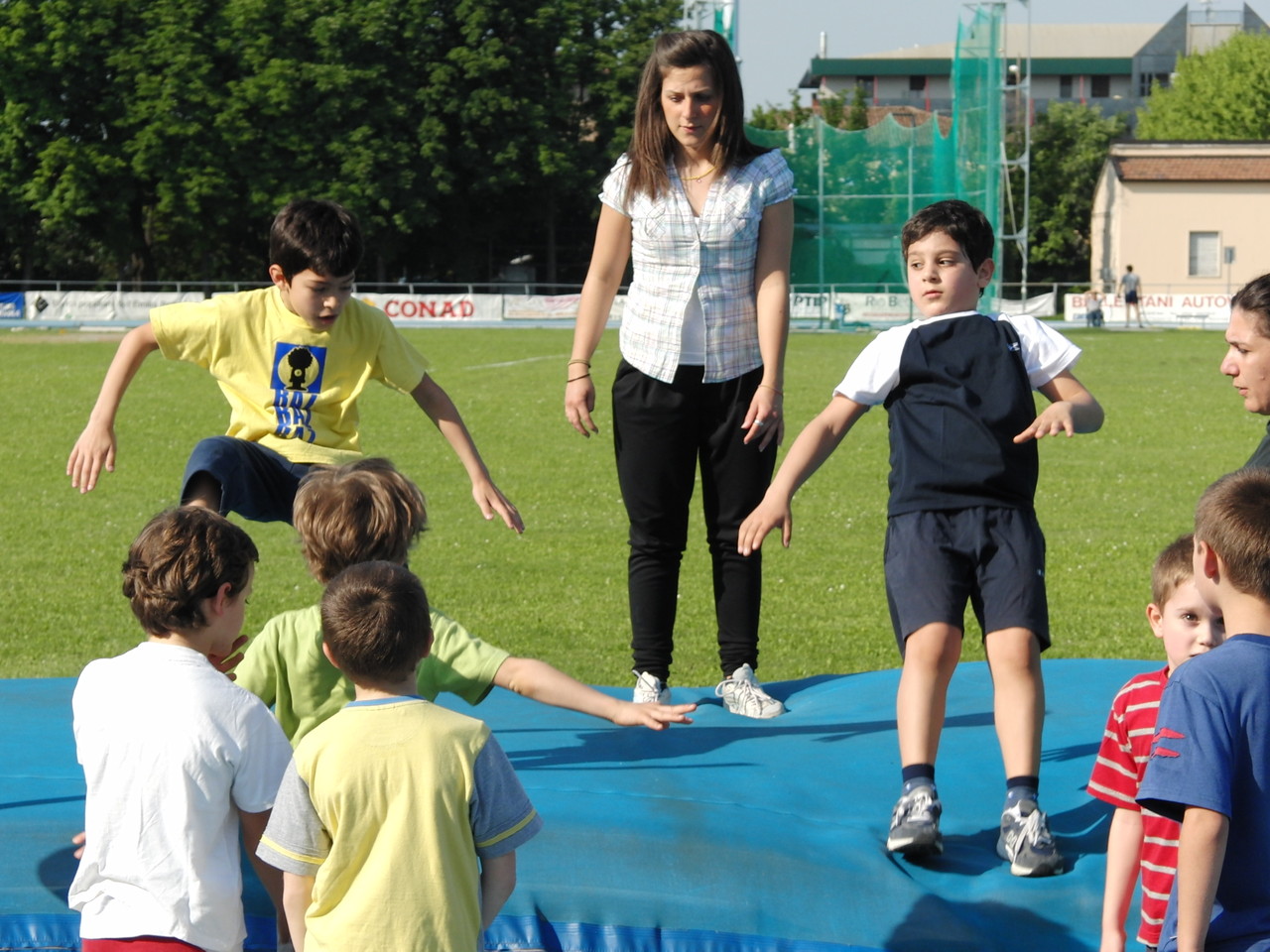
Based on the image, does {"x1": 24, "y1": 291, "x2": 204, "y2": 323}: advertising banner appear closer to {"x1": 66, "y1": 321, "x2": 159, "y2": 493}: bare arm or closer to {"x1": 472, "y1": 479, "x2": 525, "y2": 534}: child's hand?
{"x1": 66, "y1": 321, "x2": 159, "y2": 493}: bare arm

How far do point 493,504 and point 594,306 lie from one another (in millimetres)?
973

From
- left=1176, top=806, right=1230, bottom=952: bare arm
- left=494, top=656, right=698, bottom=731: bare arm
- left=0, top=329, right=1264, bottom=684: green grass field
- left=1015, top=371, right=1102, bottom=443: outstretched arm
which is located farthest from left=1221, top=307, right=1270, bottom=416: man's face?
left=0, top=329, right=1264, bottom=684: green grass field

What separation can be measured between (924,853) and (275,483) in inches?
87.9

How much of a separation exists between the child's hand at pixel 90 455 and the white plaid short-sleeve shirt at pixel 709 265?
63.6 inches

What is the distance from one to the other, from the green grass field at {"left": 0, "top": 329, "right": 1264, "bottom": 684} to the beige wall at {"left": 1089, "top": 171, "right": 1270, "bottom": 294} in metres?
31.9

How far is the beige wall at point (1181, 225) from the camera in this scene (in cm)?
4922

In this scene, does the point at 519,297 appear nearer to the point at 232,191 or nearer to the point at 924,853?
the point at 232,191

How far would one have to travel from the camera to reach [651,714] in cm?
285

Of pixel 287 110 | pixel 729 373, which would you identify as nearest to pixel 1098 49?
pixel 287 110

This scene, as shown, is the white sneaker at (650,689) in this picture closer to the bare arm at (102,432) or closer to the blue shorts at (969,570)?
the blue shorts at (969,570)

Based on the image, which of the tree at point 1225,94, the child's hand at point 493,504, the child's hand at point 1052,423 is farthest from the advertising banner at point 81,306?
the tree at point 1225,94

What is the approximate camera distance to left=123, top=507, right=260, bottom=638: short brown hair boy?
3008mm

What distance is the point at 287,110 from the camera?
158 ft

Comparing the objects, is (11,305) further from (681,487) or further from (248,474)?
(681,487)
